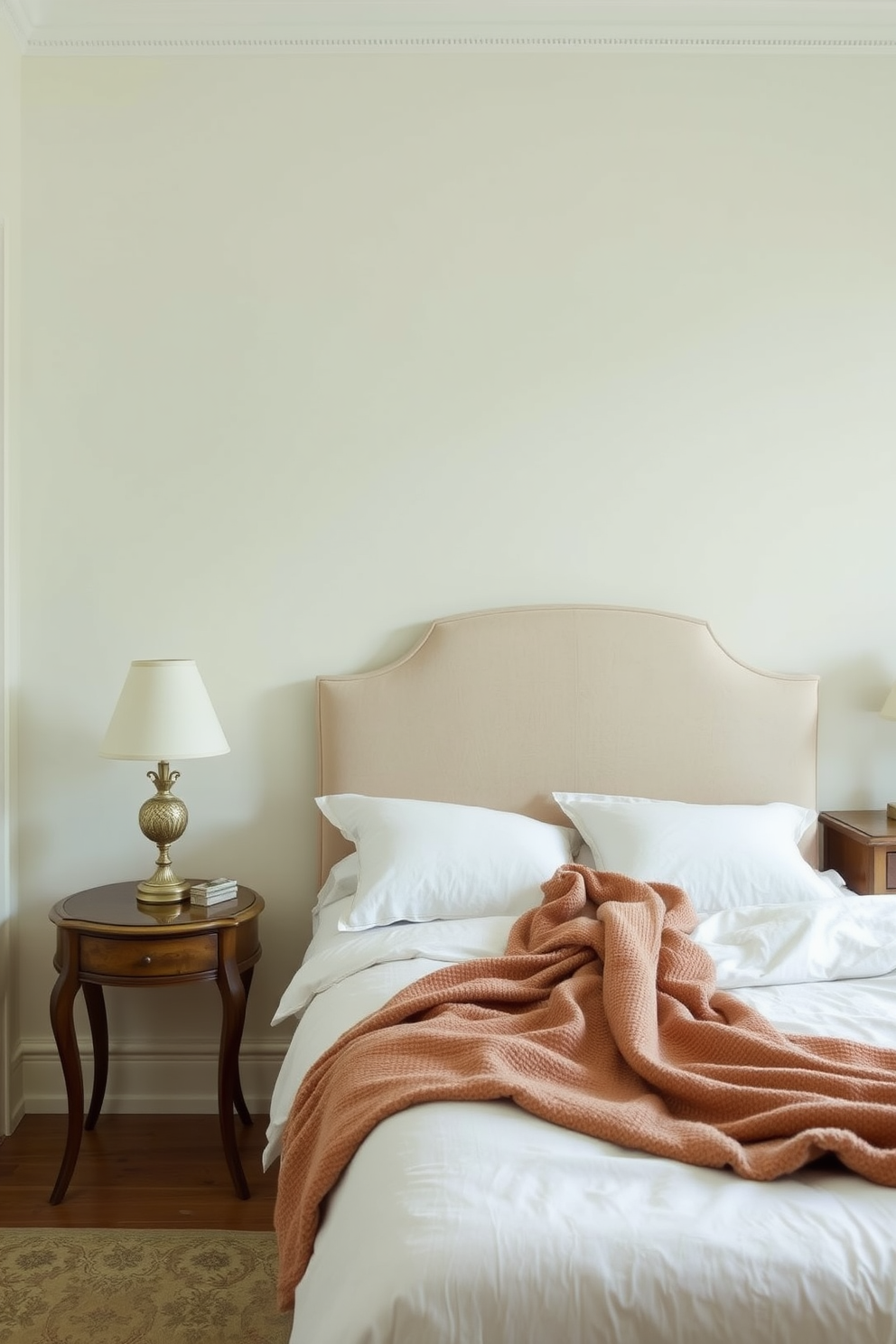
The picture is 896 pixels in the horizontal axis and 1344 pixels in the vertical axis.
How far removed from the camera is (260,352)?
3078 mm

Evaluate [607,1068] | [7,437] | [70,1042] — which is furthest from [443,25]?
[70,1042]

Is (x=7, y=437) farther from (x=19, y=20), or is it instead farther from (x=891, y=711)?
(x=891, y=711)

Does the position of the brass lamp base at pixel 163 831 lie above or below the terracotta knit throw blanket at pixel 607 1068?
above

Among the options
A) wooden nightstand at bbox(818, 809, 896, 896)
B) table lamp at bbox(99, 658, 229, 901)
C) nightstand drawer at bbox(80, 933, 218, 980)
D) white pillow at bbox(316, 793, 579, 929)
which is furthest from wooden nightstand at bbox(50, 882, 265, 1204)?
wooden nightstand at bbox(818, 809, 896, 896)

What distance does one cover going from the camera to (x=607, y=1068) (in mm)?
1615

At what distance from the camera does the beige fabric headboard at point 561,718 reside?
3.00 m

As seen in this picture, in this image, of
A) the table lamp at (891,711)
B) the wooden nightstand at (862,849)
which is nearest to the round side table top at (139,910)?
the wooden nightstand at (862,849)

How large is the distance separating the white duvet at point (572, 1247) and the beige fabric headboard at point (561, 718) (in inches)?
61.2

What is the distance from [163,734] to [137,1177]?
1112 mm

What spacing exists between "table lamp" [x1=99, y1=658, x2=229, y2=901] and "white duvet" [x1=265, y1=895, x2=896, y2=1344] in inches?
55.9

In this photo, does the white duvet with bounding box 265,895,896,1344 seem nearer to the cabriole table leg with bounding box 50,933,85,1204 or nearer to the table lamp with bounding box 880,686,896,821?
the cabriole table leg with bounding box 50,933,85,1204

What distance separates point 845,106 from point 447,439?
5.09 ft

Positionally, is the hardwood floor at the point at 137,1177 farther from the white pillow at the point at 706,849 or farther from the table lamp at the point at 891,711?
the table lamp at the point at 891,711

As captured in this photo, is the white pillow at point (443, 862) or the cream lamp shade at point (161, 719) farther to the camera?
the cream lamp shade at point (161, 719)
